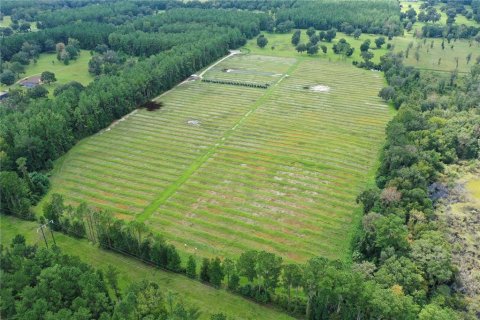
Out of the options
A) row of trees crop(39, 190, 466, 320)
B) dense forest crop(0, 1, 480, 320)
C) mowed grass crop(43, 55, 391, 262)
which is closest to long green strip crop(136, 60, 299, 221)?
mowed grass crop(43, 55, 391, 262)

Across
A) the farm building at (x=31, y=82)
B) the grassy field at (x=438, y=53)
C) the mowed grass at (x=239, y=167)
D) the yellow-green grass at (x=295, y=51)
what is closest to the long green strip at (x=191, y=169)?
the mowed grass at (x=239, y=167)

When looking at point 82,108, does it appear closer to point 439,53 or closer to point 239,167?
point 239,167

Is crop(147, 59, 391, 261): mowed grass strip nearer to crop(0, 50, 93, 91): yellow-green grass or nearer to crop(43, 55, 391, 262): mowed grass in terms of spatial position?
crop(43, 55, 391, 262): mowed grass

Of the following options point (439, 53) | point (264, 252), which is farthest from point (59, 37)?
point (439, 53)

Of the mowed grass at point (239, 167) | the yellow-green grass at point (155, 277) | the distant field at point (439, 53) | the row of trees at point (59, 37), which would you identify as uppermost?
the row of trees at point (59, 37)

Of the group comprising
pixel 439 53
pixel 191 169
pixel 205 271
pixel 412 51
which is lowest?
pixel 205 271

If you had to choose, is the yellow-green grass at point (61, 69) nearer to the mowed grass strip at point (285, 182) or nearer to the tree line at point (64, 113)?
the tree line at point (64, 113)
